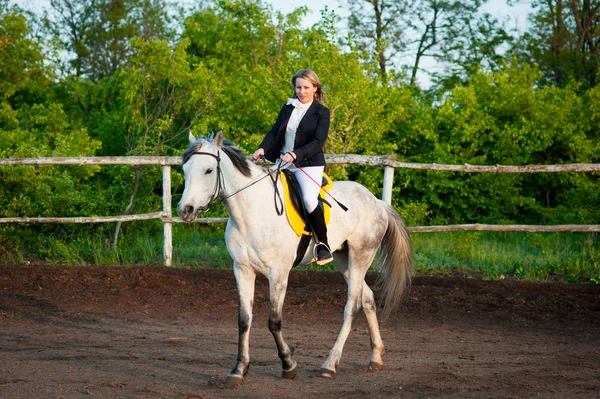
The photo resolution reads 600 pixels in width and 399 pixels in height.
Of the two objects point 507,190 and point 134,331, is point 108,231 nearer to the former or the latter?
point 134,331

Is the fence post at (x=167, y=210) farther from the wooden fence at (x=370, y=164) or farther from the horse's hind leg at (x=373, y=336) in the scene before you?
the horse's hind leg at (x=373, y=336)

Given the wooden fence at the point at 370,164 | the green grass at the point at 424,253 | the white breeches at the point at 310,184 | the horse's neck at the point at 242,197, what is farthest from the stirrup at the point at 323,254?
the green grass at the point at 424,253

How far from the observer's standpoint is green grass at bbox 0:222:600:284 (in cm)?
1134

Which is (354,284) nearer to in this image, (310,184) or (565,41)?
(310,184)

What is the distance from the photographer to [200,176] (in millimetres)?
5359

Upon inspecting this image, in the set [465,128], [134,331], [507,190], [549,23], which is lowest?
[134,331]

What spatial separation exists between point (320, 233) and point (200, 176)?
1227 millimetres

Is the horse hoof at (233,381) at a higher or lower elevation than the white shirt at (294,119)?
lower

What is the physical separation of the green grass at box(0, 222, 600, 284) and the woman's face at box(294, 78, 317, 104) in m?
5.48

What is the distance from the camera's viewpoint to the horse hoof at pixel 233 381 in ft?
18.0

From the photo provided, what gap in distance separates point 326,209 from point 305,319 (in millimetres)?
2622

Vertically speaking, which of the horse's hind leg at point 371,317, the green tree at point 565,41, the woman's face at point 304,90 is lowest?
the horse's hind leg at point 371,317

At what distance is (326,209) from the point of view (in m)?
6.23

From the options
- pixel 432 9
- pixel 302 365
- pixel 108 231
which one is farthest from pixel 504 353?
pixel 432 9
